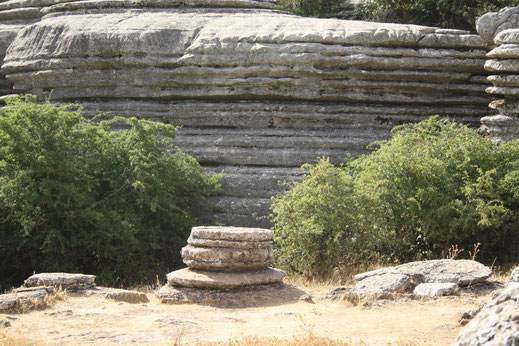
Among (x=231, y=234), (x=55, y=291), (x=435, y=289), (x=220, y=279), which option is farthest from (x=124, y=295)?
(x=435, y=289)

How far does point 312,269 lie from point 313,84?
395 cm

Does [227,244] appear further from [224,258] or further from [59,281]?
[59,281]

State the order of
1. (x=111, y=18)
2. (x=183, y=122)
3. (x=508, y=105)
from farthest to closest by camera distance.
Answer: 1. (x=111, y=18)
2. (x=183, y=122)
3. (x=508, y=105)

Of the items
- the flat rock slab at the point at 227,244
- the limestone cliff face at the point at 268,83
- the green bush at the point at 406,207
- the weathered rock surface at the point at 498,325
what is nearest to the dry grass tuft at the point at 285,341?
the weathered rock surface at the point at 498,325

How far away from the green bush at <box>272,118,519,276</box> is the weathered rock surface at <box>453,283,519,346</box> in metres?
5.20

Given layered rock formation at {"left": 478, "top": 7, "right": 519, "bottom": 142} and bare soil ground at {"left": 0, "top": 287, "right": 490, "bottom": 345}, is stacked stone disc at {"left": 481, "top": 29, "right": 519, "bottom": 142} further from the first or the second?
bare soil ground at {"left": 0, "top": 287, "right": 490, "bottom": 345}

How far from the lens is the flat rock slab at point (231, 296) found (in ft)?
25.8

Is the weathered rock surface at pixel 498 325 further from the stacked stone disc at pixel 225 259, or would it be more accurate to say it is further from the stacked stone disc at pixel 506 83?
the stacked stone disc at pixel 506 83

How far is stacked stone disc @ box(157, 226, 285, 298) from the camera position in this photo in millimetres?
8180

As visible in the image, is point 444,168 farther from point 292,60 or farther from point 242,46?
point 242,46

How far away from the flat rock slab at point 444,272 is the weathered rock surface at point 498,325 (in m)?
3.35

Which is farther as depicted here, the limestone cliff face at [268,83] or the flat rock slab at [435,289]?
the limestone cliff face at [268,83]

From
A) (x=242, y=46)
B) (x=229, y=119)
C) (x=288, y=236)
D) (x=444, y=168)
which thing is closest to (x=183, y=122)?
(x=229, y=119)

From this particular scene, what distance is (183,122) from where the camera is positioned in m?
12.7
